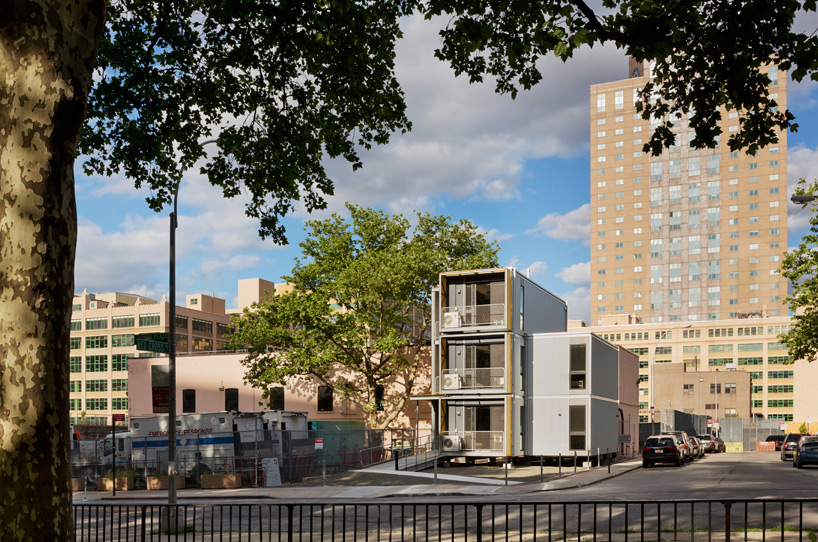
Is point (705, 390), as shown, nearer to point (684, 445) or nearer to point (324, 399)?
point (324, 399)

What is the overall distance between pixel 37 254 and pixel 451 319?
114 feet

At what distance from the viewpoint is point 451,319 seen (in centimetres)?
4072

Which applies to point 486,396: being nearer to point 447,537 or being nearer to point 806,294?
point 806,294

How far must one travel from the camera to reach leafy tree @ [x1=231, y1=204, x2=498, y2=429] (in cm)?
4694

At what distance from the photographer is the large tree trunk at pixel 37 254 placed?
20.1 ft

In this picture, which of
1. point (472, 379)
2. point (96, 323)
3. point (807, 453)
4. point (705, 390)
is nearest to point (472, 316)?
point (472, 379)

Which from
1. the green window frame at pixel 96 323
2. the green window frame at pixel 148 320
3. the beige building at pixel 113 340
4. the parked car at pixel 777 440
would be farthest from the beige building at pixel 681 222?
the green window frame at pixel 96 323

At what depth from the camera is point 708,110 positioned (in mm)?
12391

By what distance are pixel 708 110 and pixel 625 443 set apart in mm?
44129

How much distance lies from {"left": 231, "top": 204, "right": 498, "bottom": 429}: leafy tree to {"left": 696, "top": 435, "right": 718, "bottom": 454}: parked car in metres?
23.2

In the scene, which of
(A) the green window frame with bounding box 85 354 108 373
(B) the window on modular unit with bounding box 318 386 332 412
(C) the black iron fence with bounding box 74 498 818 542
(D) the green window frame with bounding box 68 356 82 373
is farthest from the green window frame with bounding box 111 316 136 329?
(C) the black iron fence with bounding box 74 498 818 542

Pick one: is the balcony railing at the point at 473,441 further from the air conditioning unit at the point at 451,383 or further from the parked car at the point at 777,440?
the parked car at the point at 777,440

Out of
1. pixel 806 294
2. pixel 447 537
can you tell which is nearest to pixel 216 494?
pixel 447 537

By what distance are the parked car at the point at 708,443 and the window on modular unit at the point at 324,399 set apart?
26819 mm
